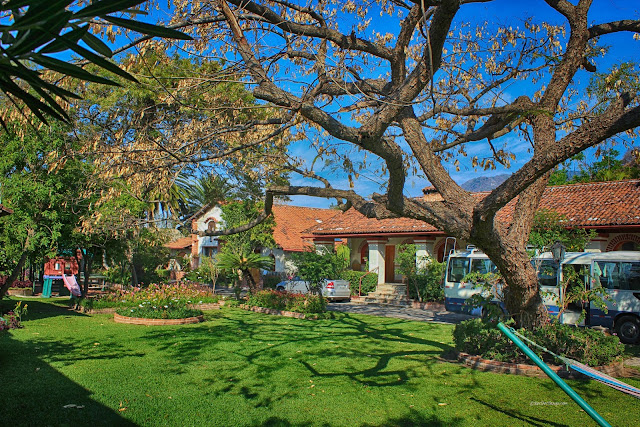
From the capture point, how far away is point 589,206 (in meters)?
21.1

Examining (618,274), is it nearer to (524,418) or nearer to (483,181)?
(483,181)

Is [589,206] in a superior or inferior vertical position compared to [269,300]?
Result: superior

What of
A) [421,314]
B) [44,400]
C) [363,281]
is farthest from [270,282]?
[44,400]

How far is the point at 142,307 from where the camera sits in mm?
15109

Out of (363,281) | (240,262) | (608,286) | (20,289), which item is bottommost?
(20,289)

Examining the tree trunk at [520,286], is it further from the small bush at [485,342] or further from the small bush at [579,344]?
the small bush at [485,342]

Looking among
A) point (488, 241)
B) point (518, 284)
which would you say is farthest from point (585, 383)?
point (488, 241)

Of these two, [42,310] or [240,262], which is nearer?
[42,310]

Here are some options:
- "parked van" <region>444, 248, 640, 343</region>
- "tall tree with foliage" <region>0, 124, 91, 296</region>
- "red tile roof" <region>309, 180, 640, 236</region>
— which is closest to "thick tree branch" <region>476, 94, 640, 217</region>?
"parked van" <region>444, 248, 640, 343</region>

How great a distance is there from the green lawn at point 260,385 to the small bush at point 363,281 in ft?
47.9

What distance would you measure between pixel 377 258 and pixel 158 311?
15504 mm

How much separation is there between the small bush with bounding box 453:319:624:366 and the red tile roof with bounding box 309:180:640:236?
11.3 metres

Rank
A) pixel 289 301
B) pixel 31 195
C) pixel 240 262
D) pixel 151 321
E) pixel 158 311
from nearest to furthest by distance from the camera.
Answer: pixel 31 195, pixel 151 321, pixel 158 311, pixel 289 301, pixel 240 262

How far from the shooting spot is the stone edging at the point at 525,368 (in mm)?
8539
